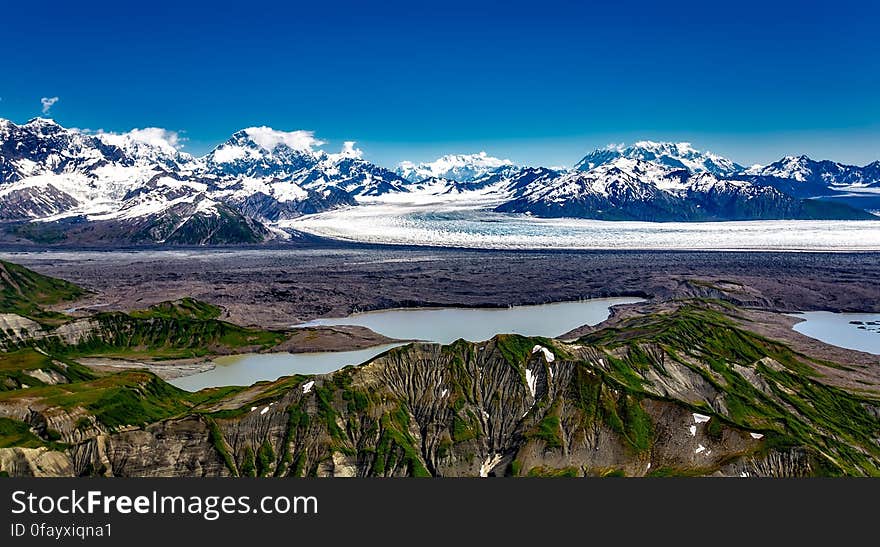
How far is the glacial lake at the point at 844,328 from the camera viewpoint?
414 feet

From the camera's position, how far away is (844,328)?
141 meters

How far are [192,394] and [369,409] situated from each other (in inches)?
1383

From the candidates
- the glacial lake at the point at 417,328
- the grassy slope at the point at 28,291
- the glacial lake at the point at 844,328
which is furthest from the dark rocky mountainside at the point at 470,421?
the grassy slope at the point at 28,291

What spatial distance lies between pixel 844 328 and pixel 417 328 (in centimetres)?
9173

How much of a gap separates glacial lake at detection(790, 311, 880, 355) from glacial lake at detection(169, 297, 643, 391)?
42.2 m

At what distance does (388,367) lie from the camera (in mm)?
74688

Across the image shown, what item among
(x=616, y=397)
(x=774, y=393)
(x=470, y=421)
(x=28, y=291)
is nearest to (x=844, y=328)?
(x=774, y=393)

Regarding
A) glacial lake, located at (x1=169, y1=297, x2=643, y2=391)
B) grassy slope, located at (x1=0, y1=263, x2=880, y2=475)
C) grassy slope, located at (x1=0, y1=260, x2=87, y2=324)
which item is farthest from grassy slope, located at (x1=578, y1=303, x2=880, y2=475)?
grassy slope, located at (x1=0, y1=260, x2=87, y2=324)

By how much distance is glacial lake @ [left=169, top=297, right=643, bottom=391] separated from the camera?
109375 mm

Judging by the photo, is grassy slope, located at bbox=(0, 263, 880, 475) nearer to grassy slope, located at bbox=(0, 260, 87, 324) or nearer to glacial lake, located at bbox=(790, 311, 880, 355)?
glacial lake, located at bbox=(790, 311, 880, 355)

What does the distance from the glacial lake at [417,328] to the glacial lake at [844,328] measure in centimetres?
4222

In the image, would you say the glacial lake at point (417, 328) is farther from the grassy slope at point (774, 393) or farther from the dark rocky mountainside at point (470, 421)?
the grassy slope at point (774, 393)

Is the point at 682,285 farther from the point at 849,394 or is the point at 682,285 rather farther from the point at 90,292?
the point at 90,292

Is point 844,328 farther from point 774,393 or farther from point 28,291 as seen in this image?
point 28,291
